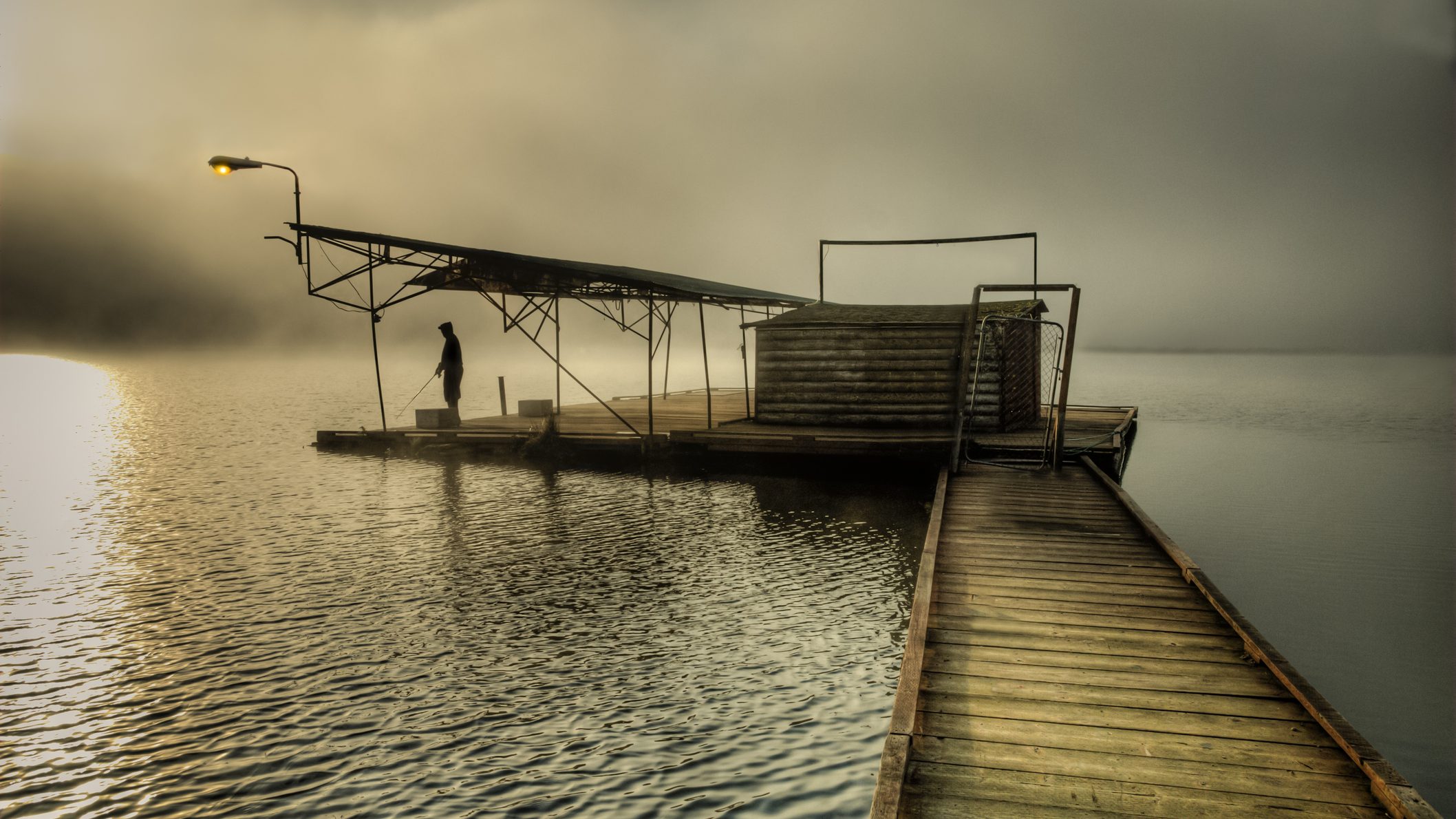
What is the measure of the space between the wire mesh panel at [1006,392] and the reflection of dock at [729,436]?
153 mm

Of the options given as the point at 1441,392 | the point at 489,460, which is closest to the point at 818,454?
the point at 489,460

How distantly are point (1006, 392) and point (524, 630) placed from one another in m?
13.1

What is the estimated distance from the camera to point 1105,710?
488 centimetres

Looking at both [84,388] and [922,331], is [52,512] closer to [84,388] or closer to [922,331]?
[922,331]

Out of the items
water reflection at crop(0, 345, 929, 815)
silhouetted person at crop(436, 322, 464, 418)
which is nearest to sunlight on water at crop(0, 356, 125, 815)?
water reflection at crop(0, 345, 929, 815)

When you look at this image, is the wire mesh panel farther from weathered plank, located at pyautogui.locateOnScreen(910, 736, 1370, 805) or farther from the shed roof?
weathered plank, located at pyautogui.locateOnScreen(910, 736, 1370, 805)

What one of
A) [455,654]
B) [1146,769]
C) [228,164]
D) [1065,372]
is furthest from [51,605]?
[1065,372]

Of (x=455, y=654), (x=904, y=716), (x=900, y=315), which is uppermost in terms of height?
(x=900, y=315)

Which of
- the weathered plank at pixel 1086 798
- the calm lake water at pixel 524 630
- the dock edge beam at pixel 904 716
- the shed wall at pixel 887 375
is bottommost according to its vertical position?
the calm lake water at pixel 524 630

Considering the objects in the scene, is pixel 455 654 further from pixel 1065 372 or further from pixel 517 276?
pixel 517 276

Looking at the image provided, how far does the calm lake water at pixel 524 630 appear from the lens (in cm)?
591

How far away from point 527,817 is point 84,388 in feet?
346

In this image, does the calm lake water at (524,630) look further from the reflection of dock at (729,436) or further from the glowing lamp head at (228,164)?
the glowing lamp head at (228,164)

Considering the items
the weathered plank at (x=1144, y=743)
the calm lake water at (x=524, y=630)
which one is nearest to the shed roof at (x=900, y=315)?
the calm lake water at (x=524, y=630)
